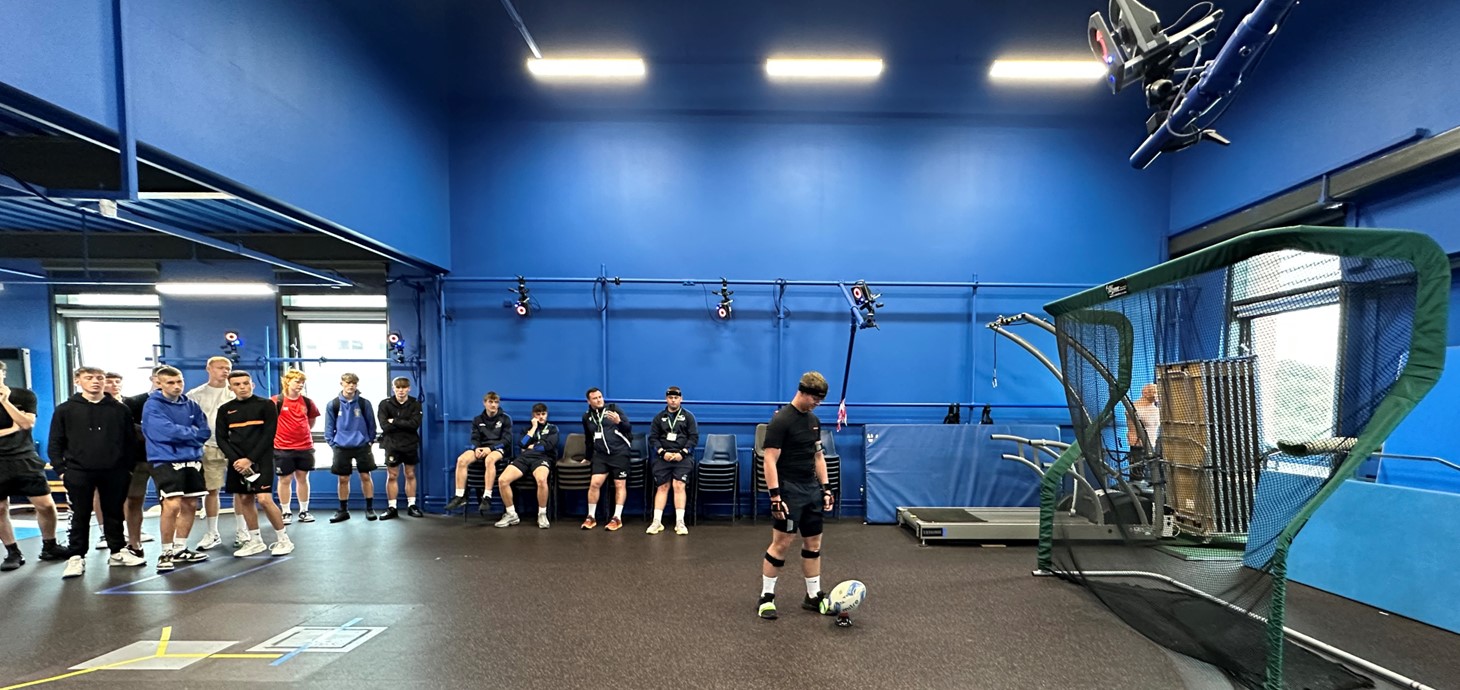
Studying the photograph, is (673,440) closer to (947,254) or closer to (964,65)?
(947,254)

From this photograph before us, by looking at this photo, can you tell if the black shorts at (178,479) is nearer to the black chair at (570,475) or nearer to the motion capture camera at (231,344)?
the motion capture camera at (231,344)

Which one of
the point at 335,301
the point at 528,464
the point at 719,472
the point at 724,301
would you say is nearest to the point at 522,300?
the point at 528,464

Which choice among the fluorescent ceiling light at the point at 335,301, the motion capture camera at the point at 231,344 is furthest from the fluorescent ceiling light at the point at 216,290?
the motion capture camera at the point at 231,344

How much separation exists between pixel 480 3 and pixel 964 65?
5.08m

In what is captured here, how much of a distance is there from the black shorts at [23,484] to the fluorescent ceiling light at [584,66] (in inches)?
220

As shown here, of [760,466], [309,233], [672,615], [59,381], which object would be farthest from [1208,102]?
[59,381]

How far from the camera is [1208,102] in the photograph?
2.67m

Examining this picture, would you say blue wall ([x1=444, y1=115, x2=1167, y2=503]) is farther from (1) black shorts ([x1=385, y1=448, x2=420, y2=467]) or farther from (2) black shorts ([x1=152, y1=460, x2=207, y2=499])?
(2) black shorts ([x1=152, y1=460, x2=207, y2=499])

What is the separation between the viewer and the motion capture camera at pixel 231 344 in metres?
6.42

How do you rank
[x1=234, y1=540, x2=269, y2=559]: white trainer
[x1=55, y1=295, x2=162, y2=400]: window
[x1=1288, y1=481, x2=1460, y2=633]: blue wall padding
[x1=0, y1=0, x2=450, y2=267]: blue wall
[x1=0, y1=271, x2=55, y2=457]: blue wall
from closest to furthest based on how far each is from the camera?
[x1=0, y1=0, x2=450, y2=267]: blue wall → [x1=1288, y1=481, x2=1460, y2=633]: blue wall padding → [x1=234, y1=540, x2=269, y2=559]: white trainer → [x1=0, y1=271, x2=55, y2=457]: blue wall → [x1=55, y1=295, x2=162, y2=400]: window

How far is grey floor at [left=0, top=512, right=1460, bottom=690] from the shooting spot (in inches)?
109

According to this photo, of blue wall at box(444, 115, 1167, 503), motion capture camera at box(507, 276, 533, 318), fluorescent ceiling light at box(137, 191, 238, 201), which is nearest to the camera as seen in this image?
fluorescent ceiling light at box(137, 191, 238, 201)

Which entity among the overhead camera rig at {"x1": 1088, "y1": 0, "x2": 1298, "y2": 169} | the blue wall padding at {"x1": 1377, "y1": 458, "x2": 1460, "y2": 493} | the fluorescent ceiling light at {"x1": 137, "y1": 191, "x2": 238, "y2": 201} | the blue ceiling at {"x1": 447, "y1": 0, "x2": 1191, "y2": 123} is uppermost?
the blue ceiling at {"x1": 447, "y1": 0, "x2": 1191, "y2": 123}

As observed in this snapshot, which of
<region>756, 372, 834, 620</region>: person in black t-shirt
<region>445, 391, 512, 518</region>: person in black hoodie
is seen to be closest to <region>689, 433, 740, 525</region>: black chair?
<region>445, 391, 512, 518</region>: person in black hoodie
